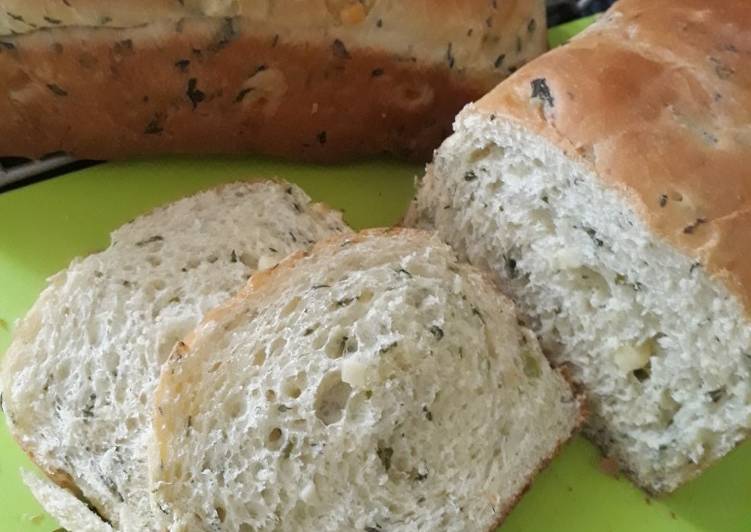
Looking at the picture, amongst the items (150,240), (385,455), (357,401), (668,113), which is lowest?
(385,455)

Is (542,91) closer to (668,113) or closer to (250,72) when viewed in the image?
(668,113)

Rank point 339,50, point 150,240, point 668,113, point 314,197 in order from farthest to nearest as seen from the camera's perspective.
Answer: point 314,197 → point 339,50 → point 150,240 → point 668,113

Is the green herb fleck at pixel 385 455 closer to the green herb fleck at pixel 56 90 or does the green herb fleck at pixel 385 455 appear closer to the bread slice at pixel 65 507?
the bread slice at pixel 65 507

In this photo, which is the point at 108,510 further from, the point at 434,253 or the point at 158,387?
the point at 434,253

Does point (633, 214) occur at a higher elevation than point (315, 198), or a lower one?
higher

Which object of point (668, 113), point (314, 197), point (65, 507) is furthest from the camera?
point (314, 197)

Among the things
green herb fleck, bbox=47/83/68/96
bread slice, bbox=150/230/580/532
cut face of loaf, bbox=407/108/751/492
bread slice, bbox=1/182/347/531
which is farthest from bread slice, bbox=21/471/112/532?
cut face of loaf, bbox=407/108/751/492

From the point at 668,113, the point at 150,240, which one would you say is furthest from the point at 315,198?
the point at 668,113
